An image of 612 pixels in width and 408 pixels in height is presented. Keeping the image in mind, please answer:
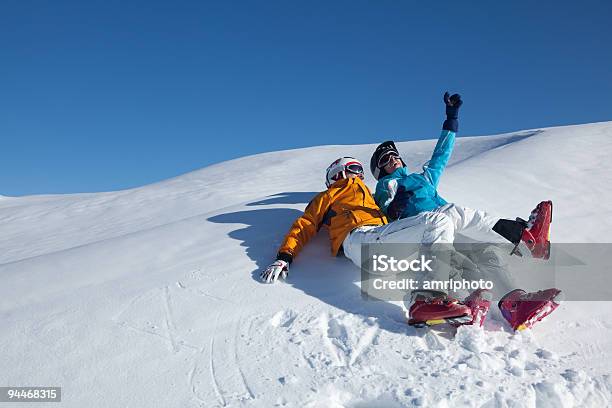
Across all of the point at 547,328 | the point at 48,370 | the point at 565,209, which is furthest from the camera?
the point at 565,209

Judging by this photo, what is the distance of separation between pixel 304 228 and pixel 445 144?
81.5 inches

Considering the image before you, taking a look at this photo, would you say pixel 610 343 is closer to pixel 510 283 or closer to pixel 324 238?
pixel 510 283

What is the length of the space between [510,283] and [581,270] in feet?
3.60

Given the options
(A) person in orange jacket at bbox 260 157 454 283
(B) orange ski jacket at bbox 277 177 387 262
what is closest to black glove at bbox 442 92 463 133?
(A) person in orange jacket at bbox 260 157 454 283

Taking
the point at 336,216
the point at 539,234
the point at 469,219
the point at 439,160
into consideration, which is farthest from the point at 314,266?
the point at 439,160

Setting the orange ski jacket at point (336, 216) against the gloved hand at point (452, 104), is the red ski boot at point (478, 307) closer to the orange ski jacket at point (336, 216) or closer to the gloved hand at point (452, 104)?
the orange ski jacket at point (336, 216)

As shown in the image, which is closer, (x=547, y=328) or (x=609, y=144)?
(x=547, y=328)

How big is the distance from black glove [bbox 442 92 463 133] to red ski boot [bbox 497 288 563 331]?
254cm

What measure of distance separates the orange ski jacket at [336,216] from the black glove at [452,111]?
153 centimetres

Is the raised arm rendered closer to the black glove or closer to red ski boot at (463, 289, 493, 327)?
the black glove

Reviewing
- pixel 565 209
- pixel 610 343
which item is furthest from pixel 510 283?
pixel 565 209

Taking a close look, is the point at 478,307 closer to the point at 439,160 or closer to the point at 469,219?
the point at 469,219

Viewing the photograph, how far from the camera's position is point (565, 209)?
513 centimetres

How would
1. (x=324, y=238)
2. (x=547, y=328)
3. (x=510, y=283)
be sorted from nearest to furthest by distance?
(x=547, y=328)
(x=510, y=283)
(x=324, y=238)
